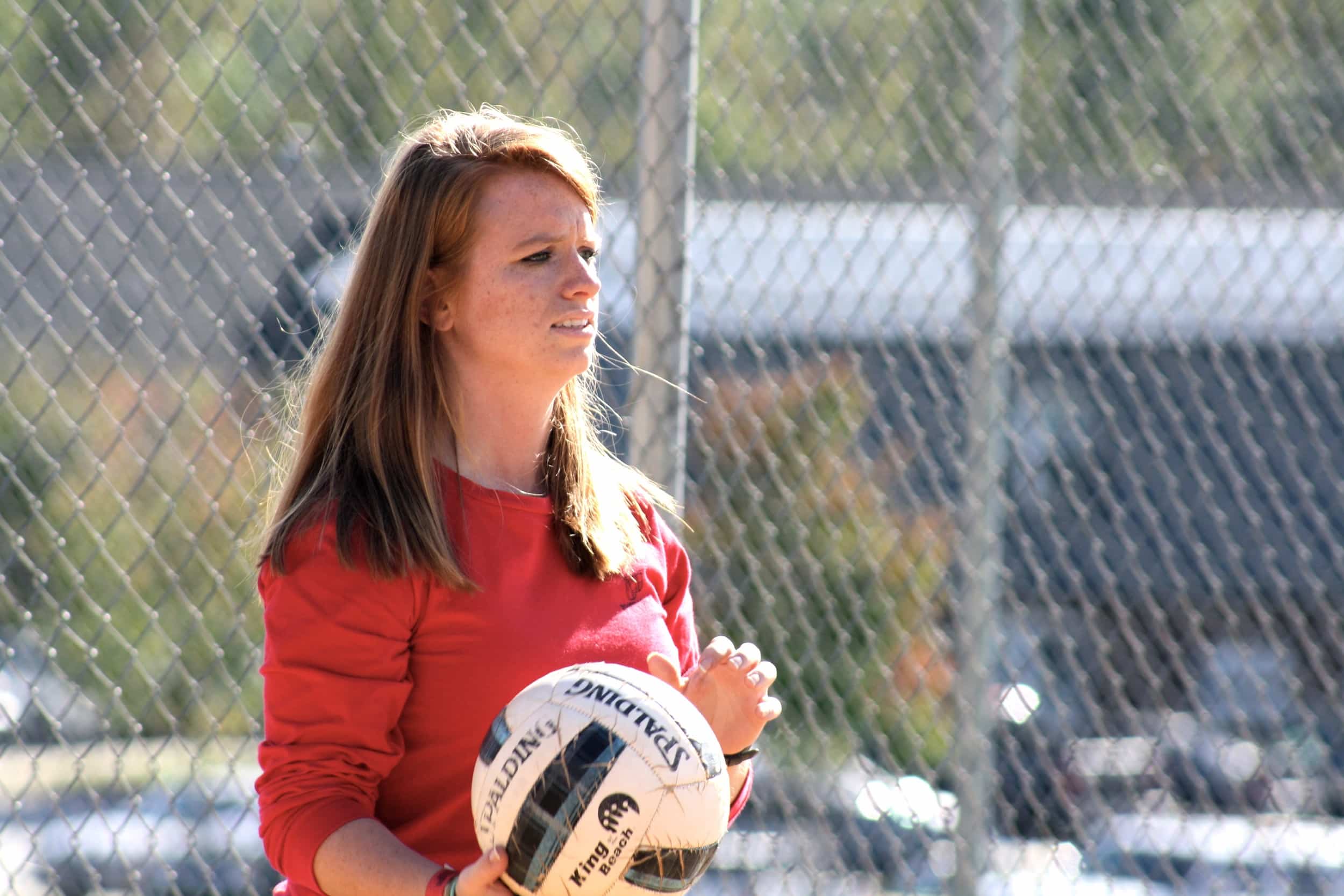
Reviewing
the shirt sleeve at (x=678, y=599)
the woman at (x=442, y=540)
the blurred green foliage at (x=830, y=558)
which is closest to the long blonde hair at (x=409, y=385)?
the woman at (x=442, y=540)

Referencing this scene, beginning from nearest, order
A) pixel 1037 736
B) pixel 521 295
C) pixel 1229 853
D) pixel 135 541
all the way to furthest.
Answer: pixel 521 295
pixel 1037 736
pixel 135 541
pixel 1229 853

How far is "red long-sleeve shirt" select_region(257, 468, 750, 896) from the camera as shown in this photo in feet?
5.08

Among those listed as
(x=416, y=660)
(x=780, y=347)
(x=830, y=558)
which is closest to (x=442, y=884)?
(x=416, y=660)

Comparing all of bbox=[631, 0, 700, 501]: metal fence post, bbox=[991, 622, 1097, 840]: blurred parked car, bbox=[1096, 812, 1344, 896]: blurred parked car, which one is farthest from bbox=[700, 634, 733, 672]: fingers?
bbox=[1096, 812, 1344, 896]: blurred parked car

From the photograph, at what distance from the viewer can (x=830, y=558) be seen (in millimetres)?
4750

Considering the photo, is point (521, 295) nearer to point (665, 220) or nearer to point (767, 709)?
point (767, 709)

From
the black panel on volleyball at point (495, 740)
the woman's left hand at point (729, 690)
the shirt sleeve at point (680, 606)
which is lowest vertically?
the black panel on volleyball at point (495, 740)

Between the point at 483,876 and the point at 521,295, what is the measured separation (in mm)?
752

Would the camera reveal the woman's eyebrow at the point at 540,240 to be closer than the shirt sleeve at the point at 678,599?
Yes

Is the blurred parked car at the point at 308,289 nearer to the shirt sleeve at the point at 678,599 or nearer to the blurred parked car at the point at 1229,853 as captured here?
the shirt sleeve at the point at 678,599

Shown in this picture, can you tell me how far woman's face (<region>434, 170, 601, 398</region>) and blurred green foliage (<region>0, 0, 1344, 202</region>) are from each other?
1357mm

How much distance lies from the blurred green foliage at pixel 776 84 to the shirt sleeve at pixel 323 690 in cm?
168

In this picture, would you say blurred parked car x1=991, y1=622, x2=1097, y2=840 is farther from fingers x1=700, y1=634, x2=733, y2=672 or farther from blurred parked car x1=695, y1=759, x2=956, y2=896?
fingers x1=700, y1=634, x2=733, y2=672

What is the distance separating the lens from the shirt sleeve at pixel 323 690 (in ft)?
5.04
